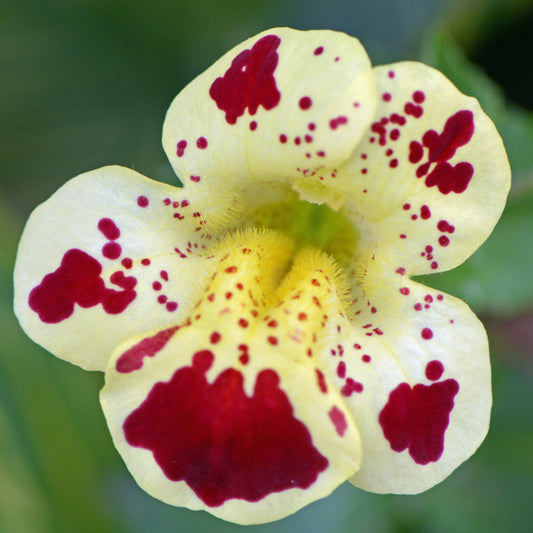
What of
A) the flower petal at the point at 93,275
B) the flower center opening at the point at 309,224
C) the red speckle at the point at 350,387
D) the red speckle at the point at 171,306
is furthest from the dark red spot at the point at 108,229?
the red speckle at the point at 350,387

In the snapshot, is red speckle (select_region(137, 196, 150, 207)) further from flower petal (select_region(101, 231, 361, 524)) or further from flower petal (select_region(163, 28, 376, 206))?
flower petal (select_region(101, 231, 361, 524))

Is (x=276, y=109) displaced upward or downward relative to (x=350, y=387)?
upward

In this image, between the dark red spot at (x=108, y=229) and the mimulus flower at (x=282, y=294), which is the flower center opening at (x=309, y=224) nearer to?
the mimulus flower at (x=282, y=294)

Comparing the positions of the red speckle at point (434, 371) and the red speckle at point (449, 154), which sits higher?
the red speckle at point (449, 154)

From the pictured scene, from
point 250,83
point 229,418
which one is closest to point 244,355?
point 229,418

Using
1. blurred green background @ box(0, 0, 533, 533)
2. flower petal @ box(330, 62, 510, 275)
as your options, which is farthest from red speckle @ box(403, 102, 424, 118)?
blurred green background @ box(0, 0, 533, 533)

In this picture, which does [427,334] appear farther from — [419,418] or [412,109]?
[412,109]
